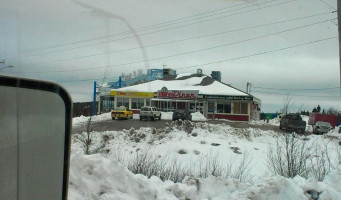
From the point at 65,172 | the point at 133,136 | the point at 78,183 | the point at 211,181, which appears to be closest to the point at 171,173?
the point at 211,181

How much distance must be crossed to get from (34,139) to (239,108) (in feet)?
170

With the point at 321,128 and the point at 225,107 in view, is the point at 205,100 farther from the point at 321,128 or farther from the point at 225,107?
the point at 321,128

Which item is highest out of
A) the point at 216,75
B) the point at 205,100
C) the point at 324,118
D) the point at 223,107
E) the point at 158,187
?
the point at 216,75

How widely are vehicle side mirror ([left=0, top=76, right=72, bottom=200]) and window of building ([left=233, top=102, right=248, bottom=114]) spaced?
5127 cm

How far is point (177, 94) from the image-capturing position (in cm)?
4556

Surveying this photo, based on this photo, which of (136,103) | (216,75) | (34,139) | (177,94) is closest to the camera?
(34,139)

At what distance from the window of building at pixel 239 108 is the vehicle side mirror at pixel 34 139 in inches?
2019

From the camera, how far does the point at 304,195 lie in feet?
18.2

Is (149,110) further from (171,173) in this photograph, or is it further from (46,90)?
(46,90)

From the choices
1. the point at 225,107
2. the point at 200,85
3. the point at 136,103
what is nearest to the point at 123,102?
the point at 136,103

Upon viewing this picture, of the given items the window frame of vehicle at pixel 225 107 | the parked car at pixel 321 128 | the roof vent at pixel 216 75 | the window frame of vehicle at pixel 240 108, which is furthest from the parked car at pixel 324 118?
the roof vent at pixel 216 75

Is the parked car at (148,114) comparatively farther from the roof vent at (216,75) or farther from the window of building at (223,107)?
the roof vent at (216,75)

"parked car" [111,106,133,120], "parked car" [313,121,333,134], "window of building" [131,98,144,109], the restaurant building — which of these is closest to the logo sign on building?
the restaurant building

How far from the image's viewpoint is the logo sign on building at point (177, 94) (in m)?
43.0
